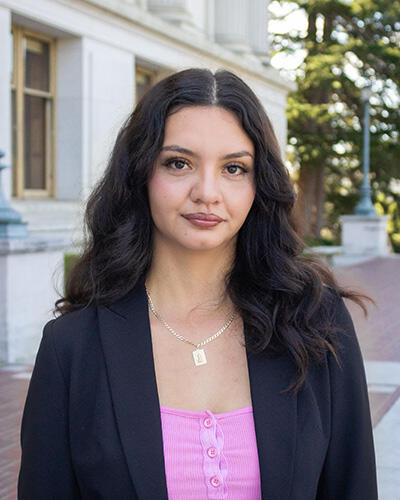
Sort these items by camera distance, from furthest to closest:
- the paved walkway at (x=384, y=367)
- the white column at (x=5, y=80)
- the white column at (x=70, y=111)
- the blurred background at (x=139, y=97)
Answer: the white column at (x=70, y=111) → the white column at (x=5, y=80) → the blurred background at (x=139, y=97) → the paved walkway at (x=384, y=367)

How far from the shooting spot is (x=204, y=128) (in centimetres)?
196

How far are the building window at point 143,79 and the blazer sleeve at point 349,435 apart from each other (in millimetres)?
12952

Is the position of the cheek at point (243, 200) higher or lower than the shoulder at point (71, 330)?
higher

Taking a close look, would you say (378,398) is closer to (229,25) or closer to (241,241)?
(241,241)

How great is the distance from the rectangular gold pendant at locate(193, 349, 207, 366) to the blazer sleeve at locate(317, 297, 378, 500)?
1.11 feet

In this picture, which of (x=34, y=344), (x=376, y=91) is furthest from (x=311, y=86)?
(x=34, y=344)

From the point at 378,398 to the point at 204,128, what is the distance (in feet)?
14.7

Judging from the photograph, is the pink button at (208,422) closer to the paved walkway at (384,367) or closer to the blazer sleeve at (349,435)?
the blazer sleeve at (349,435)

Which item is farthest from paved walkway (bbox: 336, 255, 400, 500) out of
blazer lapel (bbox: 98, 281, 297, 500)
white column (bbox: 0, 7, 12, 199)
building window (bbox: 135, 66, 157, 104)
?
building window (bbox: 135, 66, 157, 104)

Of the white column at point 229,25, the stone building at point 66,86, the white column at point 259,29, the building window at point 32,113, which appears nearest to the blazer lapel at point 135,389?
the stone building at point 66,86

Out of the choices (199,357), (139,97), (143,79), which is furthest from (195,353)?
(143,79)

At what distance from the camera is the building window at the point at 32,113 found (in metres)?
11.5

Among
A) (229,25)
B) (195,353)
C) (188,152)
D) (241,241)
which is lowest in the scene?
(195,353)

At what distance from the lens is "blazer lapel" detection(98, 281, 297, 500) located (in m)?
1.86
